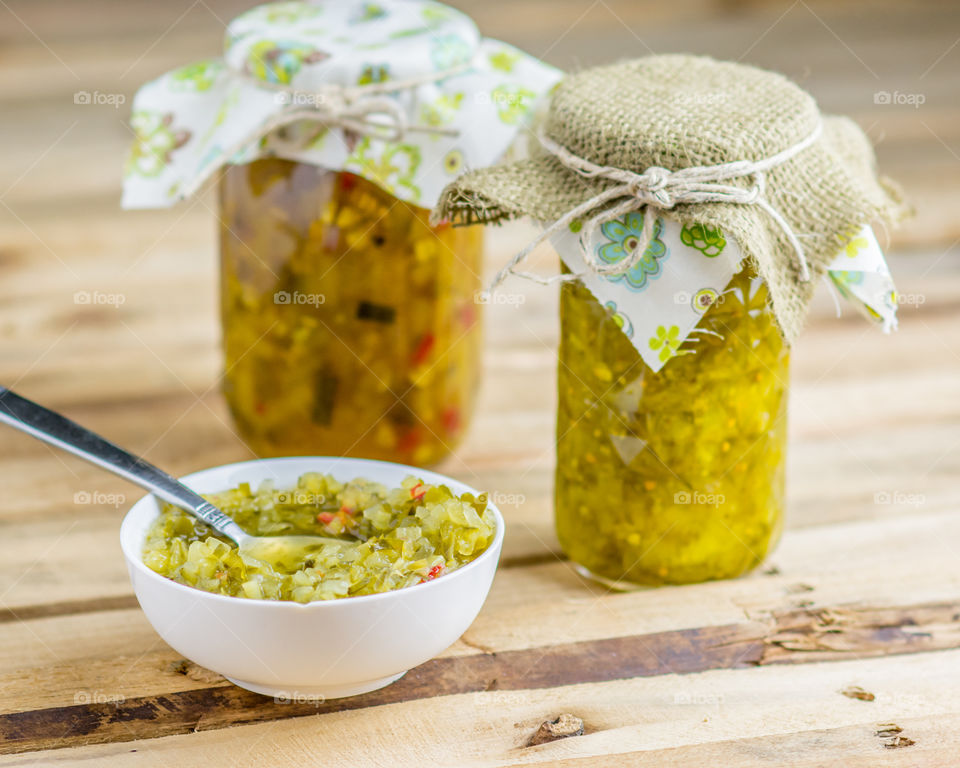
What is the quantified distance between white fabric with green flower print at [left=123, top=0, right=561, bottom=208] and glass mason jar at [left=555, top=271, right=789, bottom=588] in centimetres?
20

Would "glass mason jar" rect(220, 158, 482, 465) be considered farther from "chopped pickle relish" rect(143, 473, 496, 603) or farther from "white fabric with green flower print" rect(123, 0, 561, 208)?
"chopped pickle relish" rect(143, 473, 496, 603)

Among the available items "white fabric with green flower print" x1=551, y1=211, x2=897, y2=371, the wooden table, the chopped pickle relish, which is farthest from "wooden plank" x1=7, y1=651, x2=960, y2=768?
"white fabric with green flower print" x1=551, y1=211, x2=897, y2=371

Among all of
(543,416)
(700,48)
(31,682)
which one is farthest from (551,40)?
(31,682)

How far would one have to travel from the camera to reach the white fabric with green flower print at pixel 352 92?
108cm

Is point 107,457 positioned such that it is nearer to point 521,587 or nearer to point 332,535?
point 332,535

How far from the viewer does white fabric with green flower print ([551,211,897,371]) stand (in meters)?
0.90

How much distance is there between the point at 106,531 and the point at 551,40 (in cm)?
180

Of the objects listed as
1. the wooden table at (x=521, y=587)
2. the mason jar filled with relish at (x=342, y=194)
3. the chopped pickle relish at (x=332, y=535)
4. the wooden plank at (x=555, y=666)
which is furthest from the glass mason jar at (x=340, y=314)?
the wooden plank at (x=555, y=666)

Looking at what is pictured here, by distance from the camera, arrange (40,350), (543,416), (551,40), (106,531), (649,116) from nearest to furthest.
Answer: (649,116), (106,531), (543,416), (40,350), (551,40)

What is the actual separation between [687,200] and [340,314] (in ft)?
1.35

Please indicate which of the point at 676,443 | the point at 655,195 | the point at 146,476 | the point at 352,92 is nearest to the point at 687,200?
the point at 655,195

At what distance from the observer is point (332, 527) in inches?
36.8

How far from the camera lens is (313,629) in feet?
2.56

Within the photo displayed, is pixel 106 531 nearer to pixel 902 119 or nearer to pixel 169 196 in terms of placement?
pixel 169 196
